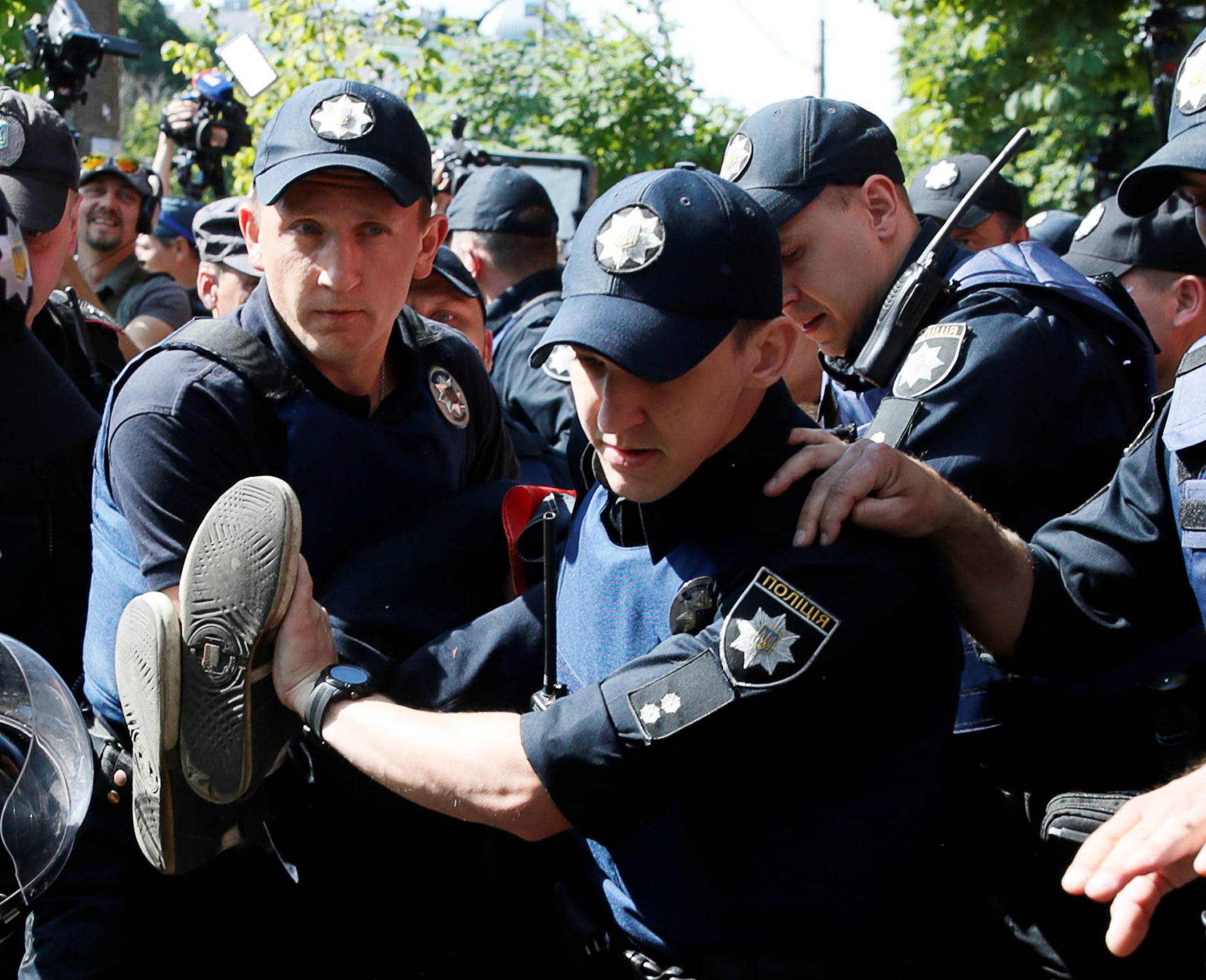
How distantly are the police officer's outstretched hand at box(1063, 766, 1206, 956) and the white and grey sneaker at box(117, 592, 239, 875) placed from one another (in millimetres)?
1271

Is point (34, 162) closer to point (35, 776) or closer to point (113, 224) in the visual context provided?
point (35, 776)

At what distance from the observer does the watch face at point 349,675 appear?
1.98 metres

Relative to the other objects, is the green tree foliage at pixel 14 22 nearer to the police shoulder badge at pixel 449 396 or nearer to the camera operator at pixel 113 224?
the camera operator at pixel 113 224

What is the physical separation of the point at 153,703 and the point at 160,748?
0.07 m

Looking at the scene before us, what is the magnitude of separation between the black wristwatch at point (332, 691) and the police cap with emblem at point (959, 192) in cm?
351

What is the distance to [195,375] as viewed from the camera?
2.23 meters

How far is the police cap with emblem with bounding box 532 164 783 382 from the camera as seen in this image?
5.76 ft

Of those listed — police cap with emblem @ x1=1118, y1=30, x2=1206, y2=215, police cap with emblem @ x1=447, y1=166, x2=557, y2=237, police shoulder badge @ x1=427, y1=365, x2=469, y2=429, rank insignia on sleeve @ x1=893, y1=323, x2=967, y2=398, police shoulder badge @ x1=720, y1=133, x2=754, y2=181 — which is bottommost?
police cap with emblem @ x1=447, y1=166, x2=557, y2=237

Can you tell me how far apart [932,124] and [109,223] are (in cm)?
755

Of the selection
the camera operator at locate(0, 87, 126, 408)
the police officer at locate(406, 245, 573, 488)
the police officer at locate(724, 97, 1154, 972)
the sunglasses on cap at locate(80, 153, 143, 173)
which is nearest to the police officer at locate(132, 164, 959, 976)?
the police officer at locate(724, 97, 1154, 972)

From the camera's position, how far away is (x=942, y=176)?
5066mm

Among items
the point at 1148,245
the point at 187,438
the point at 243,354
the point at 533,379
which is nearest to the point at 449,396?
the point at 243,354

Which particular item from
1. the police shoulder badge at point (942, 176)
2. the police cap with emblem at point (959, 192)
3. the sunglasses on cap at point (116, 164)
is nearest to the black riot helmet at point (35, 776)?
the police cap with emblem at point (959, 192)

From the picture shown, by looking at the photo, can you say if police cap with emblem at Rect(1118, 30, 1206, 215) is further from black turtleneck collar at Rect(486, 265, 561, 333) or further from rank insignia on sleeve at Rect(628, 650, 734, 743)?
black turtleneck collar at Rect(486, 265, 561, 333)
